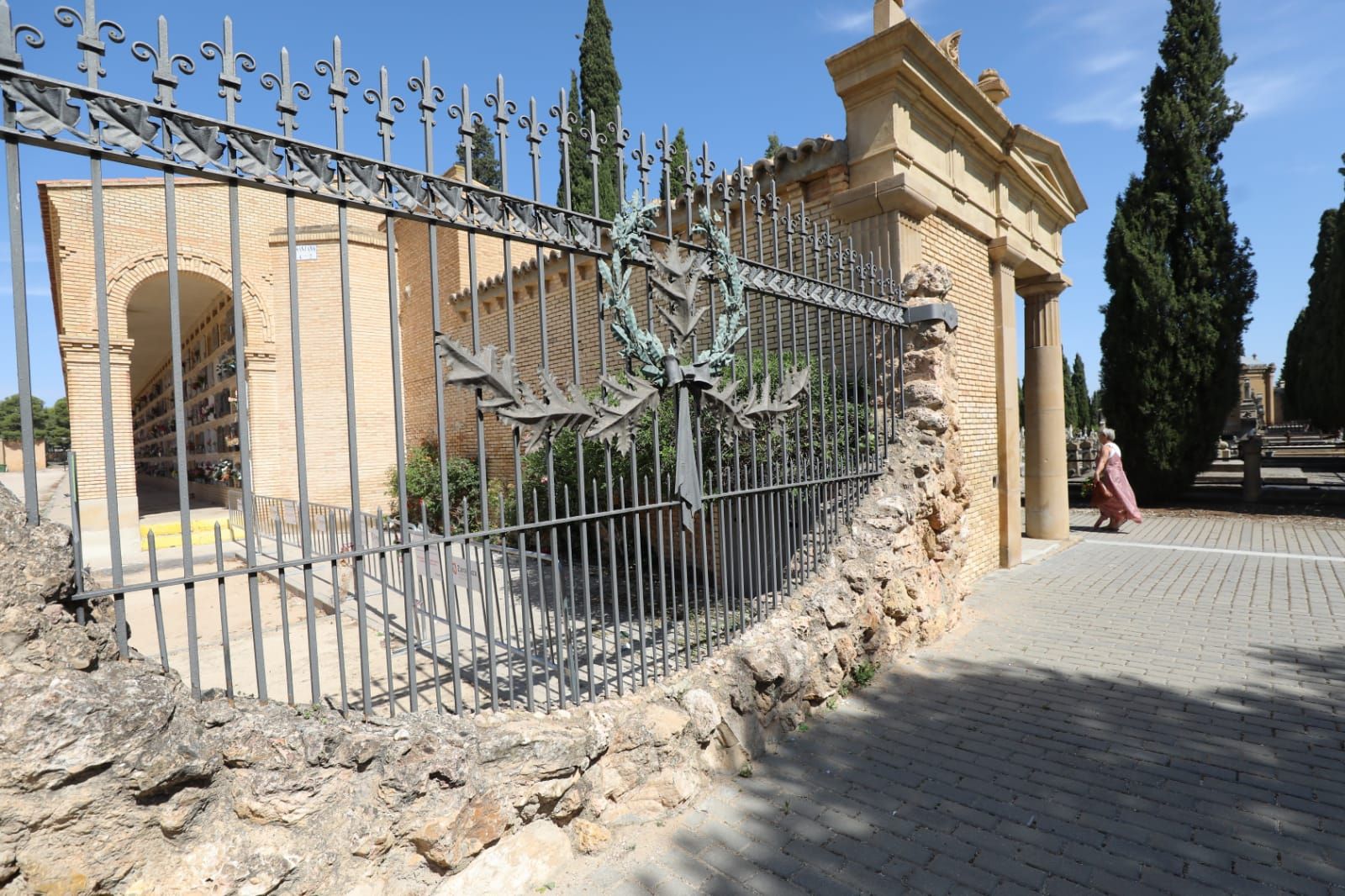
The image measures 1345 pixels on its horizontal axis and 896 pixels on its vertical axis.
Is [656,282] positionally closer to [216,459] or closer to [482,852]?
[482,852]

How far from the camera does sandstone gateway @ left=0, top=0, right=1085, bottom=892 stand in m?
1.94

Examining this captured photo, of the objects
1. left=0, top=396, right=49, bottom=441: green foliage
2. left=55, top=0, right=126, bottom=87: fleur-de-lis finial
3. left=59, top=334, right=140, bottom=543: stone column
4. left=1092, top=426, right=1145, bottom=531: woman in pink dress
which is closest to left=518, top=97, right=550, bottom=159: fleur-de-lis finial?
left=55, top=0, right=126, bottom=87: fleur-de-lis finial

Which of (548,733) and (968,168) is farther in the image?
(968,168)

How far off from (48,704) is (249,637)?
545 cm

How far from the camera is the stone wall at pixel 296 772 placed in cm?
178

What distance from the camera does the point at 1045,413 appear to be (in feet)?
35.1

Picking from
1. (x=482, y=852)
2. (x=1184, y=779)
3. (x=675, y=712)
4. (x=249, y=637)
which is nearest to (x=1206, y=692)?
(x=1184, y=779)

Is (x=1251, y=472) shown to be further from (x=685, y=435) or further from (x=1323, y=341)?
(x=685, y=435)

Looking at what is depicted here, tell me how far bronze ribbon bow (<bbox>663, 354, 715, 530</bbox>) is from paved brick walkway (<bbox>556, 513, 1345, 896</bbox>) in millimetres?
1500

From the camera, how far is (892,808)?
10.9 ft

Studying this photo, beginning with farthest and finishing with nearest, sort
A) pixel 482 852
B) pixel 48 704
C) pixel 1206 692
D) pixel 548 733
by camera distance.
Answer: pixel 1206 692
pixel 548 733
pixel 482 852
pixel 48 704

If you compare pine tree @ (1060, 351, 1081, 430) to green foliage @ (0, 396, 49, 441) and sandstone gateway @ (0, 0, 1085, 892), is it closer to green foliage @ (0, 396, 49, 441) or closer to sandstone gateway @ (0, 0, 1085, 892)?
sandstone gateway @ (0, 0, 1085, 892)

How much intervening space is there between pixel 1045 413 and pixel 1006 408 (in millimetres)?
2282

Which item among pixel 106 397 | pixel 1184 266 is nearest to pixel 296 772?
pixel 106 397
